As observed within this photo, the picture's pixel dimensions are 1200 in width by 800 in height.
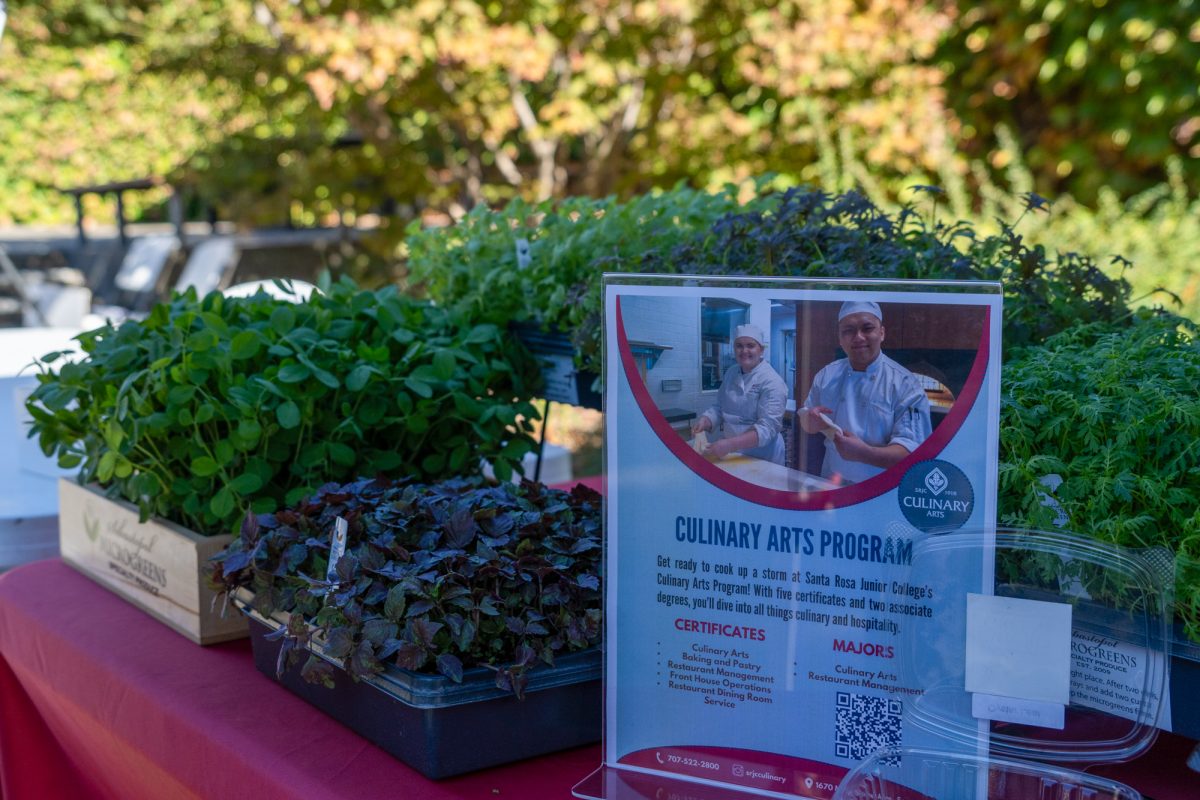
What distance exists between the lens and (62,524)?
1.47m

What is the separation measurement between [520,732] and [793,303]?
1.34 feet

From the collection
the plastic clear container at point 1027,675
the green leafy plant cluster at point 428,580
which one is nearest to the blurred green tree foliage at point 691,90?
the green leafy plant cluster at point 428,580

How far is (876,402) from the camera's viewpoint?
27.9 inches

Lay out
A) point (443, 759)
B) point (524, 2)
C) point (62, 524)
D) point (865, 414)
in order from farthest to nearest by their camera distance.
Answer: point (524, 2) < point (62, 524) < point (443, 759) < point (865, 414)

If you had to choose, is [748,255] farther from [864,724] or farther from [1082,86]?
[1082,86]

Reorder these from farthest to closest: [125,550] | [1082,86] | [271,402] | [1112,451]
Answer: [1082,86] < [125,550] < [271,402] < [1112,451]

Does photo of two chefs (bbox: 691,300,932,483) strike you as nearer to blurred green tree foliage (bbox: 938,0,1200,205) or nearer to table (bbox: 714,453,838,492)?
table (bbox: 714,453,838,492)

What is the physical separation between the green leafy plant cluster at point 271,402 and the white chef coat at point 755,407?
1.89ft

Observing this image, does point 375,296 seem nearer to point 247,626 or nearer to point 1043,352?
point 247,626

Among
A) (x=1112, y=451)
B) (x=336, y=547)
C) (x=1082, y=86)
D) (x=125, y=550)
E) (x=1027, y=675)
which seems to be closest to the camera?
(x=1027, y=675)

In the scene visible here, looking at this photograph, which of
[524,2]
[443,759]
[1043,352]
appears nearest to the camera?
[443,759]

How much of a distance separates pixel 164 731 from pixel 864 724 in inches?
26.0

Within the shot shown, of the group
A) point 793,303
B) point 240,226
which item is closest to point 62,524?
point 793,303

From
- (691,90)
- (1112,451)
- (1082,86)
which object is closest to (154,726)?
(1112,451)
